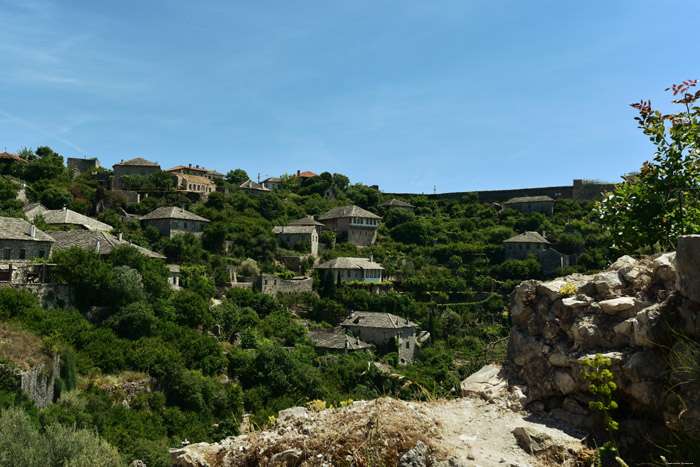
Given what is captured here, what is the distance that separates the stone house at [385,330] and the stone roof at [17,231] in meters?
26.8

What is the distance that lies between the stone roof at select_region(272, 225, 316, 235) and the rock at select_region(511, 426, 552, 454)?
6013 cm

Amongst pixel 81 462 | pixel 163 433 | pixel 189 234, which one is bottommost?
pixel 163 433

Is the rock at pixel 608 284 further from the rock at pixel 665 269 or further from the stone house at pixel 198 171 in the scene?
the stone house at pixel 198 171

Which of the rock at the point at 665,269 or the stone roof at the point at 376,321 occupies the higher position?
the rock at the point at 665,269

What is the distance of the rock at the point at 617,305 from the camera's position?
6547 mm

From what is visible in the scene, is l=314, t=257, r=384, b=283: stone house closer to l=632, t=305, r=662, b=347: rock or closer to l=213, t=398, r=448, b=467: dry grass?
l=213, t=398, r=448, b=467: dry grass

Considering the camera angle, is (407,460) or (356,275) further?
(356,275)

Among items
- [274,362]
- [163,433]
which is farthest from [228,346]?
[163,433]

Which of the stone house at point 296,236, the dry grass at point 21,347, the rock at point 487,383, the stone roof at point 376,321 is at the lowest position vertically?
the stone roof at point 376,321

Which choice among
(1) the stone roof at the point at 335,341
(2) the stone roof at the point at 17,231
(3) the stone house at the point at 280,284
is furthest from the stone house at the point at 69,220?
(1) the stone roof at the point at 335,341

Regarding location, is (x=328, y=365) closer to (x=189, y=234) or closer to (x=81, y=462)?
(x=189, y=234)

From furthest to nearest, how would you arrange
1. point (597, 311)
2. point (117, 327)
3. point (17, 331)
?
1. point (117, 327)
2. point (17, 331)
3. point (597, 311)

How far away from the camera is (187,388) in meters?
30.6

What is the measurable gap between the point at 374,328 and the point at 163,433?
26.7 m
